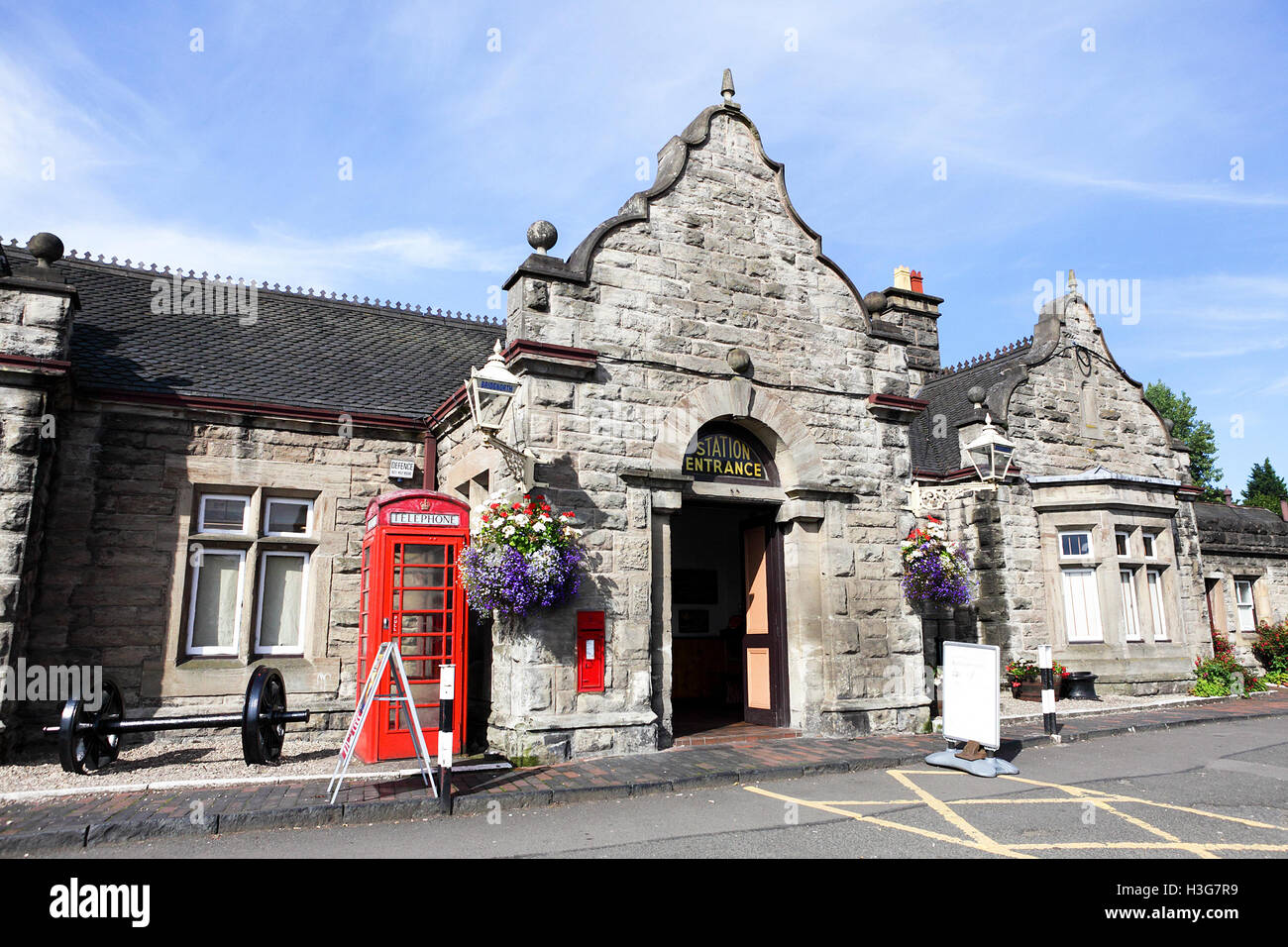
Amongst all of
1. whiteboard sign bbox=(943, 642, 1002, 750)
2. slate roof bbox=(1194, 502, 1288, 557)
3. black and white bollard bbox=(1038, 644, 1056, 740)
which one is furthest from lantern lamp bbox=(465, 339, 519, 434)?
slate roof bbox=(1194, 502, 1288, 557)

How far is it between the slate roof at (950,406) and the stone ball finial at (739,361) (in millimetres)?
6783

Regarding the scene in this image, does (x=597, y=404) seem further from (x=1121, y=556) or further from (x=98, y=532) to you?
(x=1121, y=556)

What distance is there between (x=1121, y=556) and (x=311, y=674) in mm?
14405

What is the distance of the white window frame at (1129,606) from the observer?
51.6 ft

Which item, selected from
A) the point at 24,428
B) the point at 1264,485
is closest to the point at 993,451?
the point at 24,428

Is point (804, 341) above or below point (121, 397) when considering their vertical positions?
above

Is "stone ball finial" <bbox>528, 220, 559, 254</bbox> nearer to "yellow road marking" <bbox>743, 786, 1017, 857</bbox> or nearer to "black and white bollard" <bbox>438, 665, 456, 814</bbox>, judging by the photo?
"black and white bollard" <bbox>438, 665, 456, 814</bbox>

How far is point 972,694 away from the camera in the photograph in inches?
361

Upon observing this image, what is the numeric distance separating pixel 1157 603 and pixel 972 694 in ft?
31.2

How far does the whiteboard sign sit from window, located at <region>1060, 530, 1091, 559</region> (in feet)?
24.3
